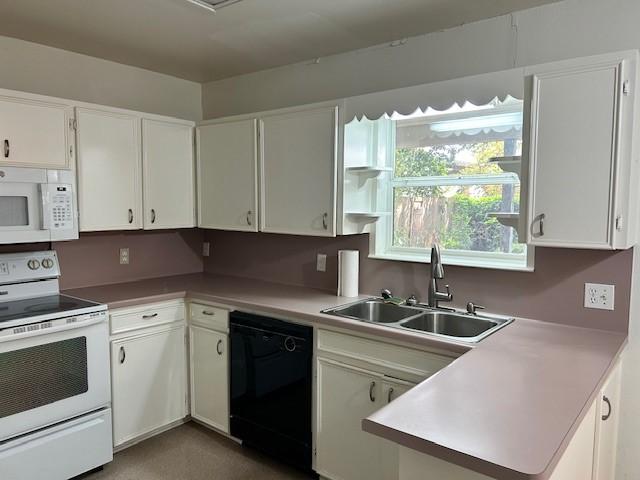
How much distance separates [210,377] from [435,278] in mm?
1534

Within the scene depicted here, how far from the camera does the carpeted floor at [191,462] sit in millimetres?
2566

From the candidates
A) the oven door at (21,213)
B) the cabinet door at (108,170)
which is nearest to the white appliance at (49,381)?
the oven door at (21,213)

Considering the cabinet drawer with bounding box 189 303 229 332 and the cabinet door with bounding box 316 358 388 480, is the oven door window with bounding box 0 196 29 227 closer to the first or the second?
the cabinet drawer with bounding box 189 303 229 332

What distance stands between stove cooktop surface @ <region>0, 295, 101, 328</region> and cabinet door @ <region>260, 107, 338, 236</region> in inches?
46.0

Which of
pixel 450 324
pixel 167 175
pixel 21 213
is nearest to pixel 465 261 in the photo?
pixel 450 324

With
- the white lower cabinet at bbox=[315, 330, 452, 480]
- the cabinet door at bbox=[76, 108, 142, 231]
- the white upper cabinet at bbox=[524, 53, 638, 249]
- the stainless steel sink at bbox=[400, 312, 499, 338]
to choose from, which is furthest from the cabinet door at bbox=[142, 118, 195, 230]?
the white upper cabinet at bbox=[524, 53, 638, 249]

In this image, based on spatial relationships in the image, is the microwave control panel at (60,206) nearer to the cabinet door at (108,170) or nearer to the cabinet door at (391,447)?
the cabinet door at (108,170)

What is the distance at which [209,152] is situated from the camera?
3.32 meters

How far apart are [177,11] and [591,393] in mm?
2437

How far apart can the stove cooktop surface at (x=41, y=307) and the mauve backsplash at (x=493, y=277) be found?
4.15 feet

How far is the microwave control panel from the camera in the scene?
260cm

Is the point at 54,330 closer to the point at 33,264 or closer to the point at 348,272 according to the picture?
the point at 33,264

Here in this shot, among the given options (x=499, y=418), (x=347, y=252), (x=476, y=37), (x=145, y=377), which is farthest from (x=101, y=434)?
(x=476, y=37)

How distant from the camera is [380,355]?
2.18m
